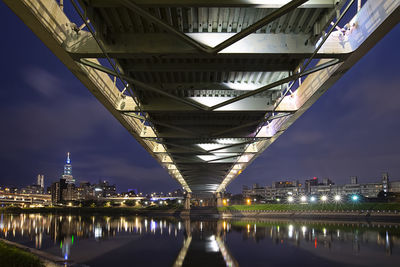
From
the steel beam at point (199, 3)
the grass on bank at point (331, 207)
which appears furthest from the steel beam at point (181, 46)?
the grass on bank at point (331, 207)

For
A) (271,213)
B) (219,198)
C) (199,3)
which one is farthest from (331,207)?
(199,3)

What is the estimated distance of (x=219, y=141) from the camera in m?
29.9

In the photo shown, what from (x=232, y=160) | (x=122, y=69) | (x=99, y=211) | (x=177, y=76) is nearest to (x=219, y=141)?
(x=232, y=160)

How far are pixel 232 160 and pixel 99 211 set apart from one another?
81.3 meters

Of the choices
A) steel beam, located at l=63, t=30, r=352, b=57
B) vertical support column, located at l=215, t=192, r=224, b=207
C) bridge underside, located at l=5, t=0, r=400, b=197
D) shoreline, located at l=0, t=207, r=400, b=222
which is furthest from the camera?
vertical support column, located at l=215, t=192, r=224, b=207

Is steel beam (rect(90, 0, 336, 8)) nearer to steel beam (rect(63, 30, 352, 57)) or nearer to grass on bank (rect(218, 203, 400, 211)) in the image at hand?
steel beam (rect(63, 30, 352, 57))

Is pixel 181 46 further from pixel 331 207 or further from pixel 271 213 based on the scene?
pixel 271 213

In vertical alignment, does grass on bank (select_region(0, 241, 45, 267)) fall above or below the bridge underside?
below

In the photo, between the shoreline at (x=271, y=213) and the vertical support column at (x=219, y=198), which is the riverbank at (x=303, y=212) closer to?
the shoreline at (x=271, y=213)

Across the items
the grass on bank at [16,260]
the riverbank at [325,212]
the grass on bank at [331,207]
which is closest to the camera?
the grass on bank at [16,260]

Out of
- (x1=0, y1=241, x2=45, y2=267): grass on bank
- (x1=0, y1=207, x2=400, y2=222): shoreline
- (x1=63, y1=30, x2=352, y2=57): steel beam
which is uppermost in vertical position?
(x1=63, y1=30, x2=352, y2=57): steel beam

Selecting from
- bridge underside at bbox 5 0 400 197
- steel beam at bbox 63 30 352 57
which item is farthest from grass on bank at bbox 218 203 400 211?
steel beam at bbox 63 30 352 57

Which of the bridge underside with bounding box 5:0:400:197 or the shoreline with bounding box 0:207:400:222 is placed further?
the shoreline with bounding box 0:207:400:222

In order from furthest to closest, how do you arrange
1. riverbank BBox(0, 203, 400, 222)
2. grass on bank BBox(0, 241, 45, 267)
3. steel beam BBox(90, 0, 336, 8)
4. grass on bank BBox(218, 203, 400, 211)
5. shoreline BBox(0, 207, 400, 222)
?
grass on bank BBox(218, 203, 400, 211)
riverbank BBox(0, 203, 400, 222)
shoreline BBox(0, 207, 400, 222)
grass on bank BBox(0, 241, 45, 267)
steel beam BBox(90, 0, 336, 8)
